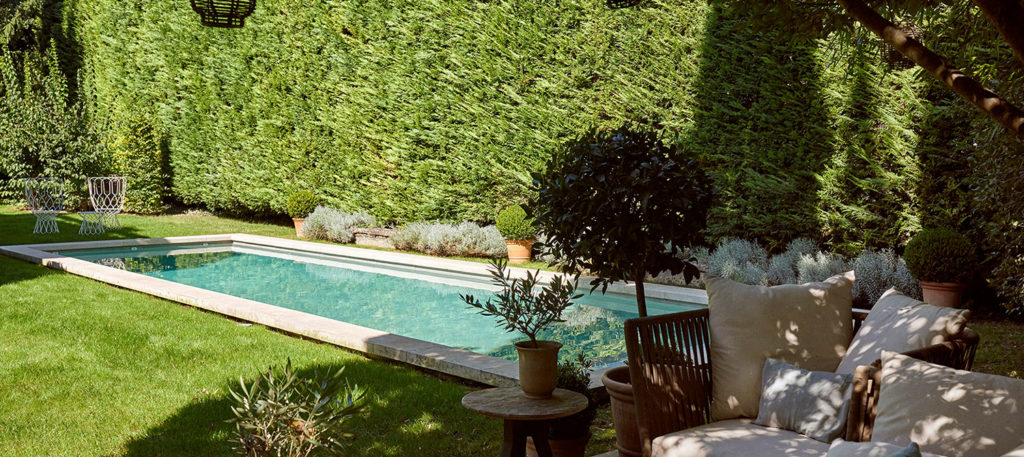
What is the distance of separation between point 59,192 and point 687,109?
981 cm

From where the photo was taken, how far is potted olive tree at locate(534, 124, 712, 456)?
10.6 feet

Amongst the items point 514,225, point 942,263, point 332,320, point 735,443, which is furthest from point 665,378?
point 514,225

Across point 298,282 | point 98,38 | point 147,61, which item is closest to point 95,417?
point 298,282

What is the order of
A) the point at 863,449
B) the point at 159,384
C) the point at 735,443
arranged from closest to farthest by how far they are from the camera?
the point at 863,449 < the point at 735,443 < the point at 159,384

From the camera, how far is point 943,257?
5.88 m

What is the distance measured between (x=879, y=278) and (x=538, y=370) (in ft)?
15.4

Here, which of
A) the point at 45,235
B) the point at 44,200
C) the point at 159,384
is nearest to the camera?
the point at 159,384

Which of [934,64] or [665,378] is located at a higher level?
[934,64]

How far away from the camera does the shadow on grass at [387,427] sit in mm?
3270

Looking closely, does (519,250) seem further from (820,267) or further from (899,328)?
(899,328)

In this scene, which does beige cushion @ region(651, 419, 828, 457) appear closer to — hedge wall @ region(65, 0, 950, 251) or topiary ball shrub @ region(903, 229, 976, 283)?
hedge wall @ region(65, 0, 950, 251)

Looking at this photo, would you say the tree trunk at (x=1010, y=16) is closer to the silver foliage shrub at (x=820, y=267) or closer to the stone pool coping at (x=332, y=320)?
the stone pool coping at (x=332, y=320)

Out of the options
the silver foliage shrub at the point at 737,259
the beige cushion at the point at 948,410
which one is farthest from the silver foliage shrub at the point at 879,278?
the beige cushion at the point at 948,410

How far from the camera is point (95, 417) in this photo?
11.9 feet
